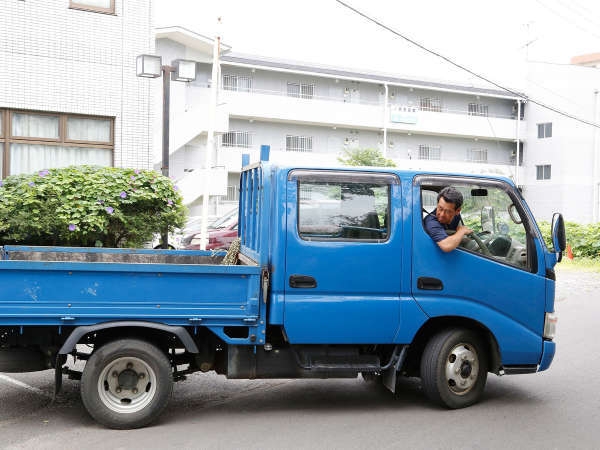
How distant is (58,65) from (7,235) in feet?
17.2

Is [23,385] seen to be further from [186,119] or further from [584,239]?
[186,119]

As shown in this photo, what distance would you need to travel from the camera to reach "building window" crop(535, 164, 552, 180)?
161ft

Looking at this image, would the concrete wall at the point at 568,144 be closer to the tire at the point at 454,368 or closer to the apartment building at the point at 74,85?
the apartment building at the point at 74,85

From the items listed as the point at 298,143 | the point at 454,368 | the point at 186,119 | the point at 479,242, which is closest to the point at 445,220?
the point at 479,242

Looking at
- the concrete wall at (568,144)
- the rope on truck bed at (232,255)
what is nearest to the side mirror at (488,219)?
the rope on truck bed at (232,255)

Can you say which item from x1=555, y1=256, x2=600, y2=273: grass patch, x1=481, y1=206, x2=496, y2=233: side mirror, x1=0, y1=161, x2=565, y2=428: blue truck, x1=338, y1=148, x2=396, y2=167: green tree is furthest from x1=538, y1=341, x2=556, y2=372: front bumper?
x1=338, y1=148, x2=396, y2=167: green tree

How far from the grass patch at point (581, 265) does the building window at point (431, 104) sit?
25182mm

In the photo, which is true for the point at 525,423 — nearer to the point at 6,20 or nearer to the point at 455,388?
A: the point at 455,388

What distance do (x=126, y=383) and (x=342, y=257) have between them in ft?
6.81

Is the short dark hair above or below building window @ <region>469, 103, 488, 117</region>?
below

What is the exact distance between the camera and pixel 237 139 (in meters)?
40.6

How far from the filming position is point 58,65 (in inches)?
527

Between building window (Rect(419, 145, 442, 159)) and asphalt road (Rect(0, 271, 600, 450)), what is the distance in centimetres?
4068

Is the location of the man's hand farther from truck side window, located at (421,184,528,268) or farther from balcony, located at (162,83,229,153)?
balcony, located at (162,83,229,153)
